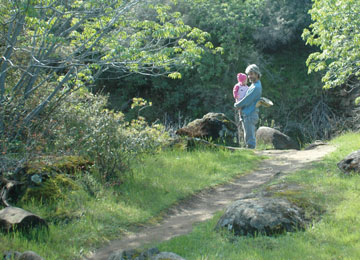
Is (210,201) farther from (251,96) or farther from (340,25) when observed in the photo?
(340,25)

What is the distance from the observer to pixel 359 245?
526 centimetres

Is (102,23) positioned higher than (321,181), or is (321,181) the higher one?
(102,23)

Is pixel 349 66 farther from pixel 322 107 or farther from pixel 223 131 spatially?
pixel 322 107

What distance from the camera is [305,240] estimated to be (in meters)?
5.60

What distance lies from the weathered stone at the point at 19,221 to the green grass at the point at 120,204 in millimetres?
133

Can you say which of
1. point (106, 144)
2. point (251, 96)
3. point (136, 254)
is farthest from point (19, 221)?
point (251, 96)

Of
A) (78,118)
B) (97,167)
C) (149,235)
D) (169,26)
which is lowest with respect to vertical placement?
(149,235)

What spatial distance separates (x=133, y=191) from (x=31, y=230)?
2404 millimetres

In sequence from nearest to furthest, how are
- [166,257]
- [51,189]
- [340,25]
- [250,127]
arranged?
[166,257], [51,189], [340,25], [250,127]

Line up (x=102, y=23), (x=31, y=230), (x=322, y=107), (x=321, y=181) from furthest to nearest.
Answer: (x=322, y=107) < (x=102, y=23) < (x=321, y=181) < (x=31, y=230)

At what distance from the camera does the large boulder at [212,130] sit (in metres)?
13.9

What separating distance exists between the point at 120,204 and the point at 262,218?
277 centimetres

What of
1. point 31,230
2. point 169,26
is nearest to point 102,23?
point 169,26

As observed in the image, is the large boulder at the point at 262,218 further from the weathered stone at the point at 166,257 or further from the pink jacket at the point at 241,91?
the pink jacket at the point at 241,91
